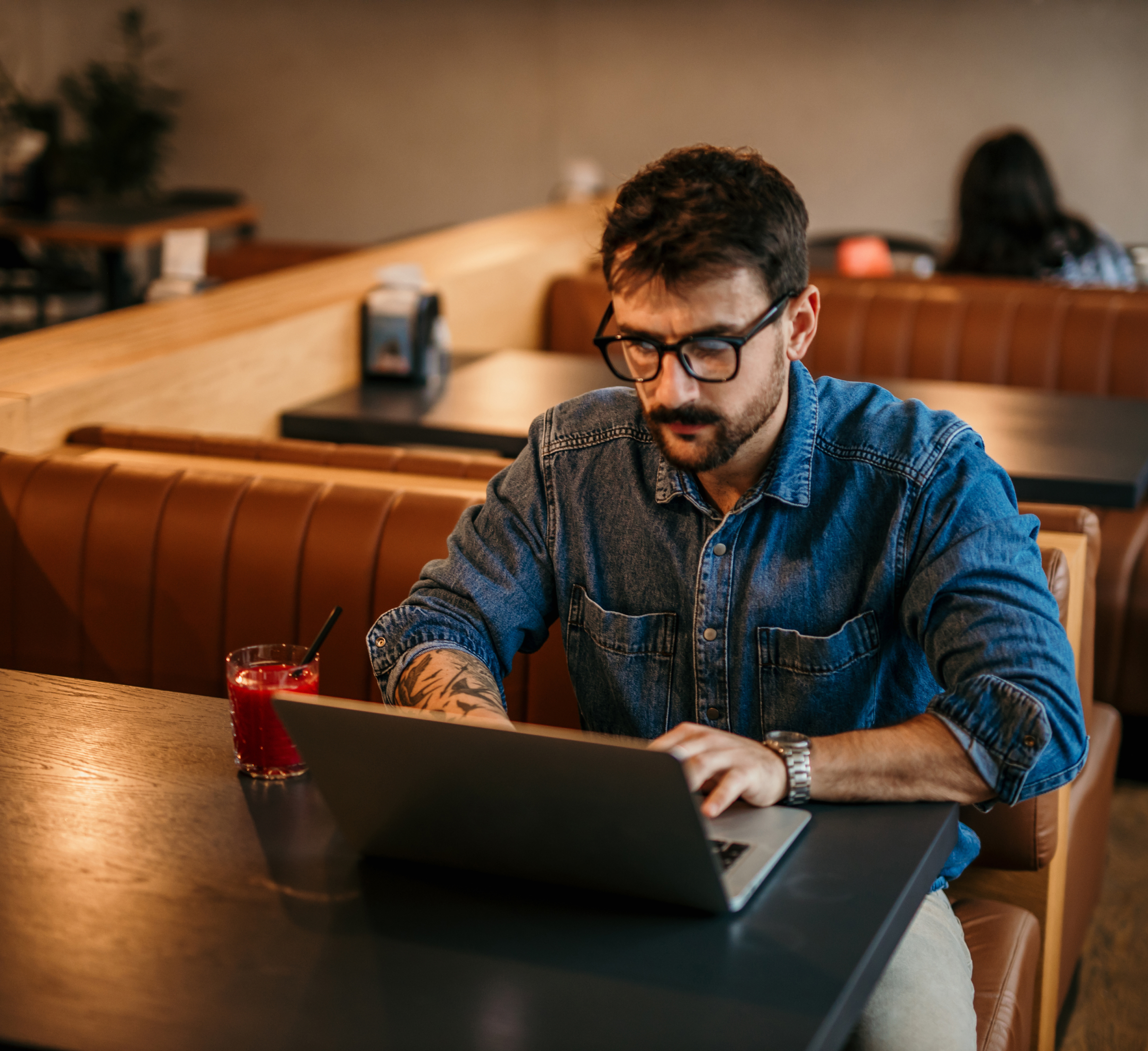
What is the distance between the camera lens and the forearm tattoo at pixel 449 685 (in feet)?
4.41

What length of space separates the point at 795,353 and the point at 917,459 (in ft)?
0.57

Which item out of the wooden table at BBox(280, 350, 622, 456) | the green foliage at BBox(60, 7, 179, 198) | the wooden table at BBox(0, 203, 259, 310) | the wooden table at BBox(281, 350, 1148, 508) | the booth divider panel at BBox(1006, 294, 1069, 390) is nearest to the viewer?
the wooden table at BBox(281, 350, 1148, 508)

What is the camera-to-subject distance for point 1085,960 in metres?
2.32

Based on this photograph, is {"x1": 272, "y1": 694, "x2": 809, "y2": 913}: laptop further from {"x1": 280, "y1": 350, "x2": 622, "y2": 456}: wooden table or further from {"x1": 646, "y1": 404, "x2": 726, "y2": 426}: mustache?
{"x1": 280, "y1": 350, "x2": 622, "y2": 456}: wooden table

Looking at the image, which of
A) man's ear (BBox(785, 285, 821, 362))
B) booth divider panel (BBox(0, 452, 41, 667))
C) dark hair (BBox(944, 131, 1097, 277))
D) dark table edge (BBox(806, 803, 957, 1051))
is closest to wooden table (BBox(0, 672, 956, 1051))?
dark table edge (BBox(806, 803, 957, 1051))

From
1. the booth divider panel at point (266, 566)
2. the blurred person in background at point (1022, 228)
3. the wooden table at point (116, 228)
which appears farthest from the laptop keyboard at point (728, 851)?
the wooden table at point (116, 228)

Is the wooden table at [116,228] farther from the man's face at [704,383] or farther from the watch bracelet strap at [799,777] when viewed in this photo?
the watch bracelet strap at [799,777]

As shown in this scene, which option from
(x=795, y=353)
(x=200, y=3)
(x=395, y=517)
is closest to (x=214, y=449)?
(x=395, y=517)

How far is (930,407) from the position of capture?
2.57m

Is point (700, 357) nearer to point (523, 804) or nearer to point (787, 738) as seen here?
point (787, 738)

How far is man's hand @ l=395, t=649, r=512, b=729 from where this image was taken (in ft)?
4.39

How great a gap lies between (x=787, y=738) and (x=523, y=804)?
30 centimetres

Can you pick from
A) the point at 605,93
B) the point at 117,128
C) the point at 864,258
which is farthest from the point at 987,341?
the point at 117,128

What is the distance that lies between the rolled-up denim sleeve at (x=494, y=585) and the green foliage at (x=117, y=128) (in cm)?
852
